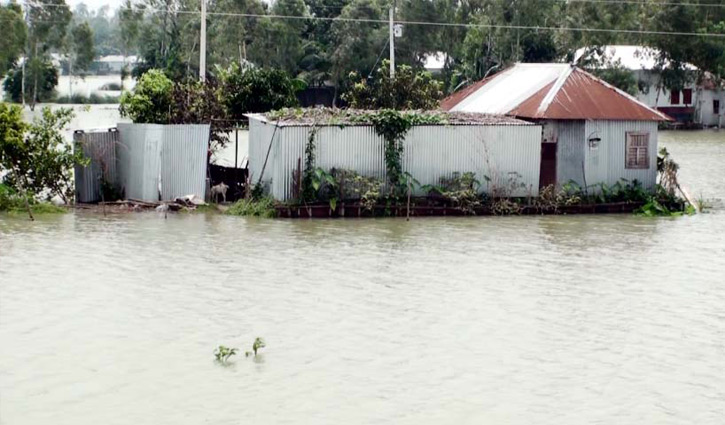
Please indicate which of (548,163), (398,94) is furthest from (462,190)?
(398,94)

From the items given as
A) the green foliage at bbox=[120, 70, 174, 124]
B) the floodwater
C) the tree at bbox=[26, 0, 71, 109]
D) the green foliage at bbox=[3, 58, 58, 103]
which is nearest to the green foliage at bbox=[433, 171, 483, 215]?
the floodwater

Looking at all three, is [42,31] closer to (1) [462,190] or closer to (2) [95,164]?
(2) [95,164]

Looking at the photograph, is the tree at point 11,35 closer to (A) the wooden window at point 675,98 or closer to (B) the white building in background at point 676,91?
(B) the white building in background at point 676,91

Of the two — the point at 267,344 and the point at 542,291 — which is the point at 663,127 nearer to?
the point at 542,291

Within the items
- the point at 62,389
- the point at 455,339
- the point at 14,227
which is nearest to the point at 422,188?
the point at 14,227

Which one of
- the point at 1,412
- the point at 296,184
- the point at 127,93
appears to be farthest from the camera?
the point at 127,93

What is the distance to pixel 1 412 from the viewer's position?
10.9 metres

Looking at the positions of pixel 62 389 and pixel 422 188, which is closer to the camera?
pixel 62 389

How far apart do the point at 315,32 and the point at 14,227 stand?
45282 millimetres

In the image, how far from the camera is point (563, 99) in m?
24.5

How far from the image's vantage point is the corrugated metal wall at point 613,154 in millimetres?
24281

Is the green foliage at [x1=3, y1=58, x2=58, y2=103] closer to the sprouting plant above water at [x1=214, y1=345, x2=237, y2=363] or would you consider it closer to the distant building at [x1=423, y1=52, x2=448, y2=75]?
the distant building at [x1=423, y1=52, x2=448, y2=75]

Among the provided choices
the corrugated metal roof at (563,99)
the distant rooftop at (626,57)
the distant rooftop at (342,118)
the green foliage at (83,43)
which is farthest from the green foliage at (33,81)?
the distant rooftop at (342,118)

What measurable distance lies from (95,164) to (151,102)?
1.90 meters
